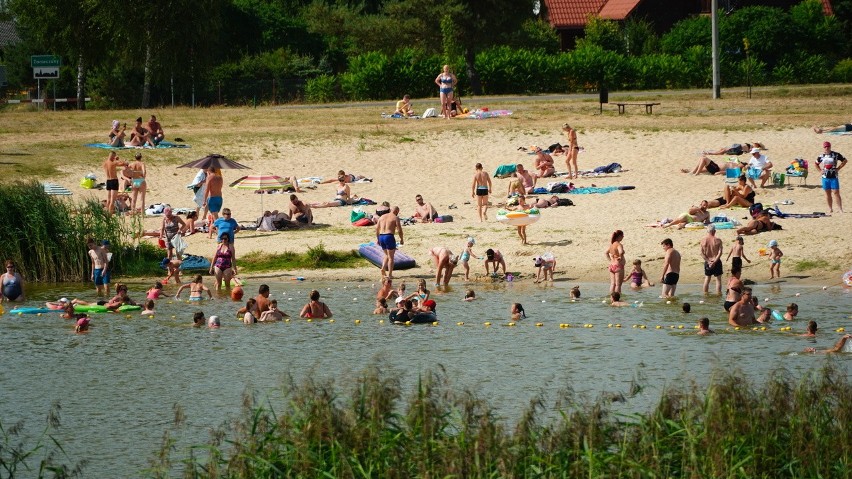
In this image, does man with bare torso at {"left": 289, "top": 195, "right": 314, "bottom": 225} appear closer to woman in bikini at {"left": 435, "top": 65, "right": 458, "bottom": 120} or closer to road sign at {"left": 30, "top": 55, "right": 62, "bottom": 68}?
woman in bikini at {"left": 435, "top": 65, "right": 458, "bottom": 120}

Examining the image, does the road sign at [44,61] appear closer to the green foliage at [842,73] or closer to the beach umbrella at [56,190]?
the beach umbrella at [56,190]

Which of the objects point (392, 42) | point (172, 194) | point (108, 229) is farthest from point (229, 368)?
point (392, 42)

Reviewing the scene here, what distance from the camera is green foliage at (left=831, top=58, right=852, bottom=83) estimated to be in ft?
182

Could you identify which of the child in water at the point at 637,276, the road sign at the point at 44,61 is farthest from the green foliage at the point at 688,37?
the child in water at the point at 637,276

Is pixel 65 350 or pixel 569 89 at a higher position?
pixel 569 89

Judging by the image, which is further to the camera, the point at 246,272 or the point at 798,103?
the point at 798,103

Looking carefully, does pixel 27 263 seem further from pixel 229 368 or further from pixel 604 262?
pixel 604 262

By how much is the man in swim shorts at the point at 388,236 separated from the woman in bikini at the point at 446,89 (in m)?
14.5

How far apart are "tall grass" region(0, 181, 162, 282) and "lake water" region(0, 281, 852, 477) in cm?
80

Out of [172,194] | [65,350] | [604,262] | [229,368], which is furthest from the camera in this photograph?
[172,194]

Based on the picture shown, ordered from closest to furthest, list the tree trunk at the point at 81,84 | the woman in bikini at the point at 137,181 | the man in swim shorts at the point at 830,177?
the man in swim shorts at the point at 830,177, the woman in bikini at the point at 137,181, the tree trunk at the point at 81,84

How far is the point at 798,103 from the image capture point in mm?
42656

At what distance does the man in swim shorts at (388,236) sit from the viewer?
954 inches

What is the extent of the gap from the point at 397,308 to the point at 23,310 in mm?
6594
